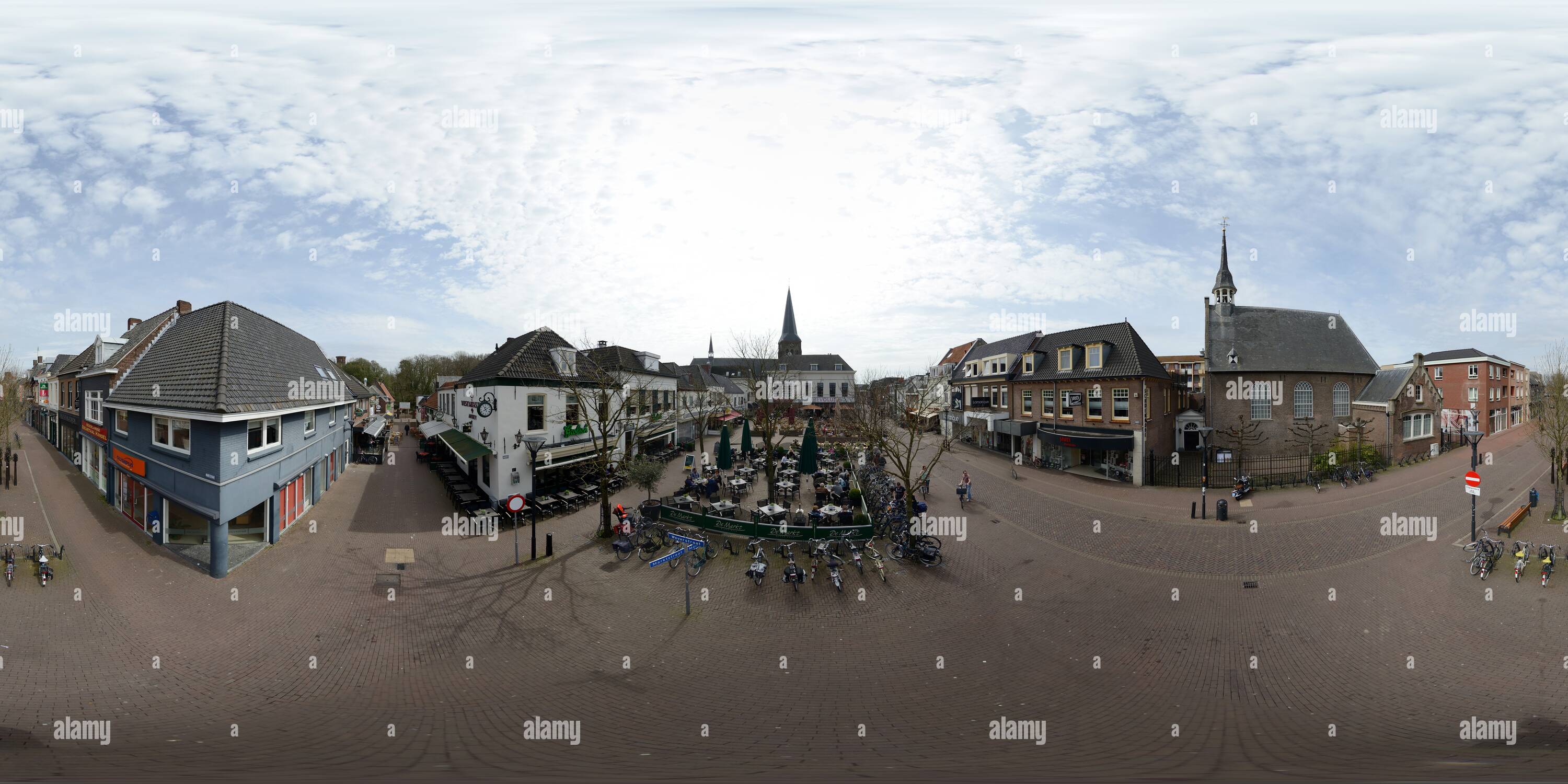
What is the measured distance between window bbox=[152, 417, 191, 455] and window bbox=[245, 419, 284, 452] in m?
1.12

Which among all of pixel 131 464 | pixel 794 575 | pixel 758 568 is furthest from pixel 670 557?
pixel 131 464

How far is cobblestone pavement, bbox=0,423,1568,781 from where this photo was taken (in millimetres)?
6996

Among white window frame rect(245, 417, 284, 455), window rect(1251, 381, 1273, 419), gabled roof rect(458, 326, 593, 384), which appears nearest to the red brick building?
window rect(1251, 381, 1273, 419)

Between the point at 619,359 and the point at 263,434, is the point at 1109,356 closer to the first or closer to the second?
the point at 619,359

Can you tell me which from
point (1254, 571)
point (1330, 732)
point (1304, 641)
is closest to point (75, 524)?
point (1330, 732)

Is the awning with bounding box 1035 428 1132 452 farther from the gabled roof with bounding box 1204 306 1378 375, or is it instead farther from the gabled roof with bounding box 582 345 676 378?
the gabled roof with bounding box 582 345 676 378

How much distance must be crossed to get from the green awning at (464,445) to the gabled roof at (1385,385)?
138 ft

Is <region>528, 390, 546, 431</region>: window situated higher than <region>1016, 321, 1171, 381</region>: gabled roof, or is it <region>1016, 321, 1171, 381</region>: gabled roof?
<region>1016, 321, 1171, 381</region>: gabled roof

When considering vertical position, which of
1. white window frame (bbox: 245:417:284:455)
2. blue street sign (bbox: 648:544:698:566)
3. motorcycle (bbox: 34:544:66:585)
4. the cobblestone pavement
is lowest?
the cobblestone pavement

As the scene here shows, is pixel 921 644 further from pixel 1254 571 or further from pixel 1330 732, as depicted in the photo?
pixel 1254 571

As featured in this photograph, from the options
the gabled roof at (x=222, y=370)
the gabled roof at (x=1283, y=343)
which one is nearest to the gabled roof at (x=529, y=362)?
the gabled roof at (x=222, y=370)

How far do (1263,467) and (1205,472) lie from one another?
29.9 ft

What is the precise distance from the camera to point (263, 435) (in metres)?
15.5

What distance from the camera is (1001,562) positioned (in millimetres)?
14367
